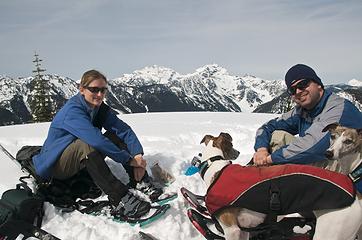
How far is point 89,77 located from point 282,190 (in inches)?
135

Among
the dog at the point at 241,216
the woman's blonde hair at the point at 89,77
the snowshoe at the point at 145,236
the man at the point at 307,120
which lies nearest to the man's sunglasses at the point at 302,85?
the man at the point at 307,120

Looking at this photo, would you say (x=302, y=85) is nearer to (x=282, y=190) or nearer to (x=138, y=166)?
(x=282, y=190)

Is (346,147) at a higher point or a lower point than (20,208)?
higher

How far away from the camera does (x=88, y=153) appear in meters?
5.42

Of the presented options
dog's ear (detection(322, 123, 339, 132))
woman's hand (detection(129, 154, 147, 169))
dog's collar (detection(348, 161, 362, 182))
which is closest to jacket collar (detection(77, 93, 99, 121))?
woman's hand (detection(129, 154, 147, 169))

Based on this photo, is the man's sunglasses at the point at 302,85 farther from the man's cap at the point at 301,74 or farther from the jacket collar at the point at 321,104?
the jacket collar at the point at 321,104

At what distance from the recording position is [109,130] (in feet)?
21.9

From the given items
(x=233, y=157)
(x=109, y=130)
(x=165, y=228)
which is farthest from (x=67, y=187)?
(x=233, y=157)

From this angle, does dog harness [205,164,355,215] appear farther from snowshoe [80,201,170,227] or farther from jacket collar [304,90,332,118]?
jacket collar [304,90,332,118]

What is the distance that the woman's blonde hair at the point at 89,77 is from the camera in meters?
5.73

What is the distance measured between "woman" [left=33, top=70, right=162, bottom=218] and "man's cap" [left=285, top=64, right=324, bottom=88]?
272 centimetres

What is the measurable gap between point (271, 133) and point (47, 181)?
372 centimetres

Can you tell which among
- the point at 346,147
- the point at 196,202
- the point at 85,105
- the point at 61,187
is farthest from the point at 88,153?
the point at 346,147

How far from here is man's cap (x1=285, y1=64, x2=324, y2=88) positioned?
5.00 m
